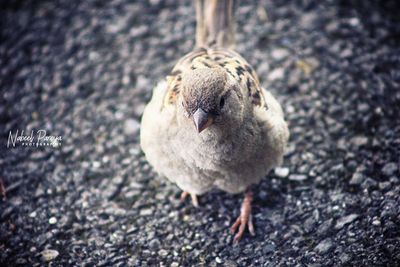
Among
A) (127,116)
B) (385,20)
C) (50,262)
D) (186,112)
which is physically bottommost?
(50,262)

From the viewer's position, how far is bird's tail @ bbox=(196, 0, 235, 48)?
4016mm

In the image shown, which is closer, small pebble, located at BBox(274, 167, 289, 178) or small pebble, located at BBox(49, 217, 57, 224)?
small pebble, located at BBox(49, 217, 57, 224)

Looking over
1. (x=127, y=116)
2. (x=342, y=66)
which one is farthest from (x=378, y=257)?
(x=127, y=116)

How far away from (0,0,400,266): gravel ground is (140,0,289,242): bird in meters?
0.33

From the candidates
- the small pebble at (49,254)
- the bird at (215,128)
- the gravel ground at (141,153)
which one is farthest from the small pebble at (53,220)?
the bird at (215,128)

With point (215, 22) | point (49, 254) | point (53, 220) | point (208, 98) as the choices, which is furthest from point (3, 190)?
point (215, 22)

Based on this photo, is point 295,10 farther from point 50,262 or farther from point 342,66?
point 50,262

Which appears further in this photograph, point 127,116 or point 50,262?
point 127,116

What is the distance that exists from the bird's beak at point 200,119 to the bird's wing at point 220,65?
432 millimetres

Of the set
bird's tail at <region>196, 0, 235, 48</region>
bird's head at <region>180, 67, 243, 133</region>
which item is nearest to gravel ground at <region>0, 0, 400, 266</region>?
bird's tail at <region>196, 0, 235, 48</region>

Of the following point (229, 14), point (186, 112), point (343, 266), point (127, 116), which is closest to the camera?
point (186, 112)

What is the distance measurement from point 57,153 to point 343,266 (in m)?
2.43

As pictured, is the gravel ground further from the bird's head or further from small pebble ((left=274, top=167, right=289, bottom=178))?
the bird's head

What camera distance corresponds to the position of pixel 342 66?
462 cm
